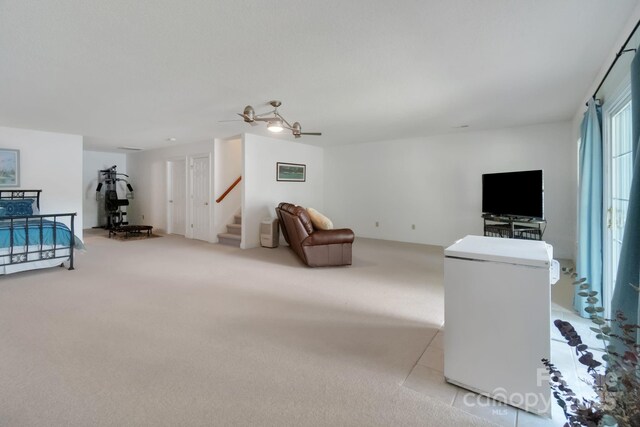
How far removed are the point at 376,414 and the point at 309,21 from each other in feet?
7.82

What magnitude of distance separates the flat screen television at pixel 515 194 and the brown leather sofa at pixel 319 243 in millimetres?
2389

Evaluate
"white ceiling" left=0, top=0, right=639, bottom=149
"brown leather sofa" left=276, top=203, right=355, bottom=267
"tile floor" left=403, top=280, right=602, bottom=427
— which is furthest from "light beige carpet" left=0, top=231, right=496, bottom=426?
"white ceiling" left=0, top=0, right=639, bottom=149

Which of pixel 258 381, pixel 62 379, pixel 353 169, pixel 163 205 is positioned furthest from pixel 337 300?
pixel 163 205

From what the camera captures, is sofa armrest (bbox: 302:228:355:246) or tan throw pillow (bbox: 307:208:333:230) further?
tan throw pillow (bbox: 307:208:333:230)

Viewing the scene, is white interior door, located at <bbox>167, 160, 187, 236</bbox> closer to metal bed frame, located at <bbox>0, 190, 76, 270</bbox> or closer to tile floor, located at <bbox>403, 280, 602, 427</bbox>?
metal bed frame, located at <bbox>0, 190, 76, 270</bbox>

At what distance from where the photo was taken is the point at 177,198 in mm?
7727

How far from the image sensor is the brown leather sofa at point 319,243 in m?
4.47

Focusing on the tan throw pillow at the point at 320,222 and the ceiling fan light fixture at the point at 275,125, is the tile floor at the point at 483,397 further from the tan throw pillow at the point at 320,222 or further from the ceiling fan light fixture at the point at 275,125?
the ceiling fan light fixture at the point at 275,125

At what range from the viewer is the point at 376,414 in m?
1.58

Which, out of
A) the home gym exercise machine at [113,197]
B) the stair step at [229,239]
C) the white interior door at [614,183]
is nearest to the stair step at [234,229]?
the stair step at [229,239]

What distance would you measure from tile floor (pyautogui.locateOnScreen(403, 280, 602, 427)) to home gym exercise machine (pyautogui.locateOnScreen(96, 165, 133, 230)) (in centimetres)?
860

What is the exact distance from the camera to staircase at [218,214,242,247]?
6340 millimetres

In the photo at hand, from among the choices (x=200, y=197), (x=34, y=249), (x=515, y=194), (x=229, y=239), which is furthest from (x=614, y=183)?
(x=200, y=197)

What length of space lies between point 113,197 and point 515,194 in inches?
368
